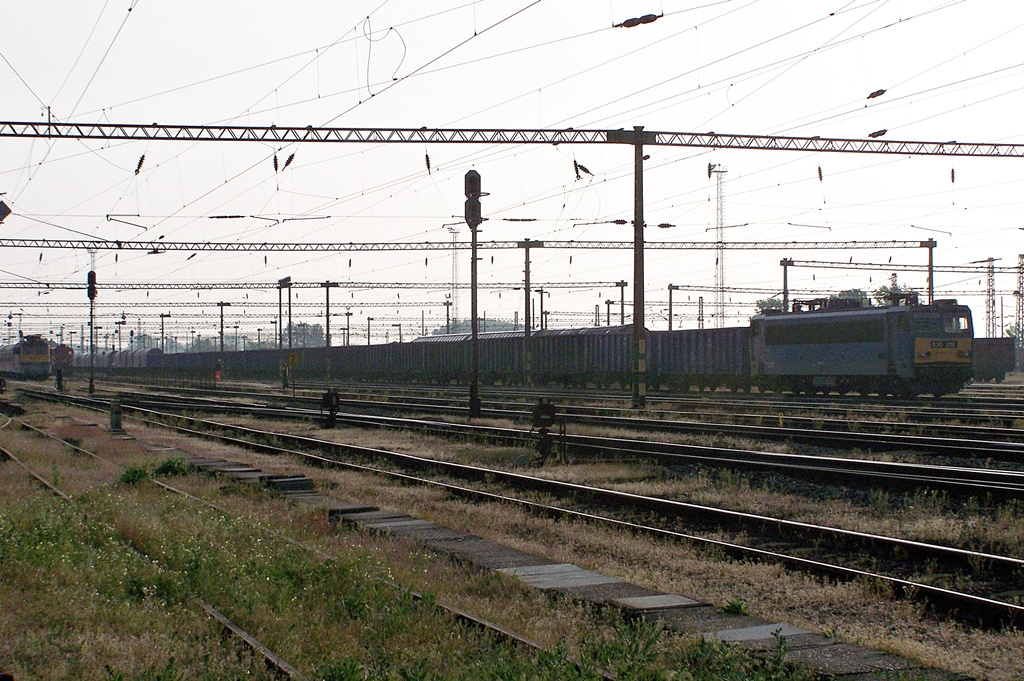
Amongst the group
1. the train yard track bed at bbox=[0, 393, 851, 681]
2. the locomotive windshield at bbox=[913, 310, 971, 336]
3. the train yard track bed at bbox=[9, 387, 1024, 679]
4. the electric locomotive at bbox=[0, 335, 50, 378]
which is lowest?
the train yard track bed at bbox=[9, 387, 1024, 679]

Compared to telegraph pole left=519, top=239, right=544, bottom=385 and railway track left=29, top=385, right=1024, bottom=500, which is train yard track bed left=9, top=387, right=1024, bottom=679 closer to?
railway track left=29, top=385, right=1024, bottom=500

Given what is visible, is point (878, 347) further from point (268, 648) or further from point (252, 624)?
point (268, 648)

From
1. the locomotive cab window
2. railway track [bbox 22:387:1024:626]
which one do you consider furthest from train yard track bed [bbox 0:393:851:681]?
the locomotive cab window

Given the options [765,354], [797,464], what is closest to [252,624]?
[797,464]

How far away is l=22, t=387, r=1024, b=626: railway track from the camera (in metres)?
8.55

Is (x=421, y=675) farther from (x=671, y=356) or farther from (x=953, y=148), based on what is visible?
(x=671, y=356)

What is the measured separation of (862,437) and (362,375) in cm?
5576

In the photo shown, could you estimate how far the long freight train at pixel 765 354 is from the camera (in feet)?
111

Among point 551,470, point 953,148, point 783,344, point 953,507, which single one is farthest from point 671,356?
point 953,507

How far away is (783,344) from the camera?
3884 centimetres

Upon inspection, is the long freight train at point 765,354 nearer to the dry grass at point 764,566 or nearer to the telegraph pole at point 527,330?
the telegraph pole at point 527,330

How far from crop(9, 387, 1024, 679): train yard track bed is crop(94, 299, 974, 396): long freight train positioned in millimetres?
20480

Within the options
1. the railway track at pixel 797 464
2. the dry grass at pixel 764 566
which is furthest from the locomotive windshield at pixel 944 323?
the dry grass at pixel 764 566

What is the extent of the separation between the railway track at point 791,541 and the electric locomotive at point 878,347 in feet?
70.6
